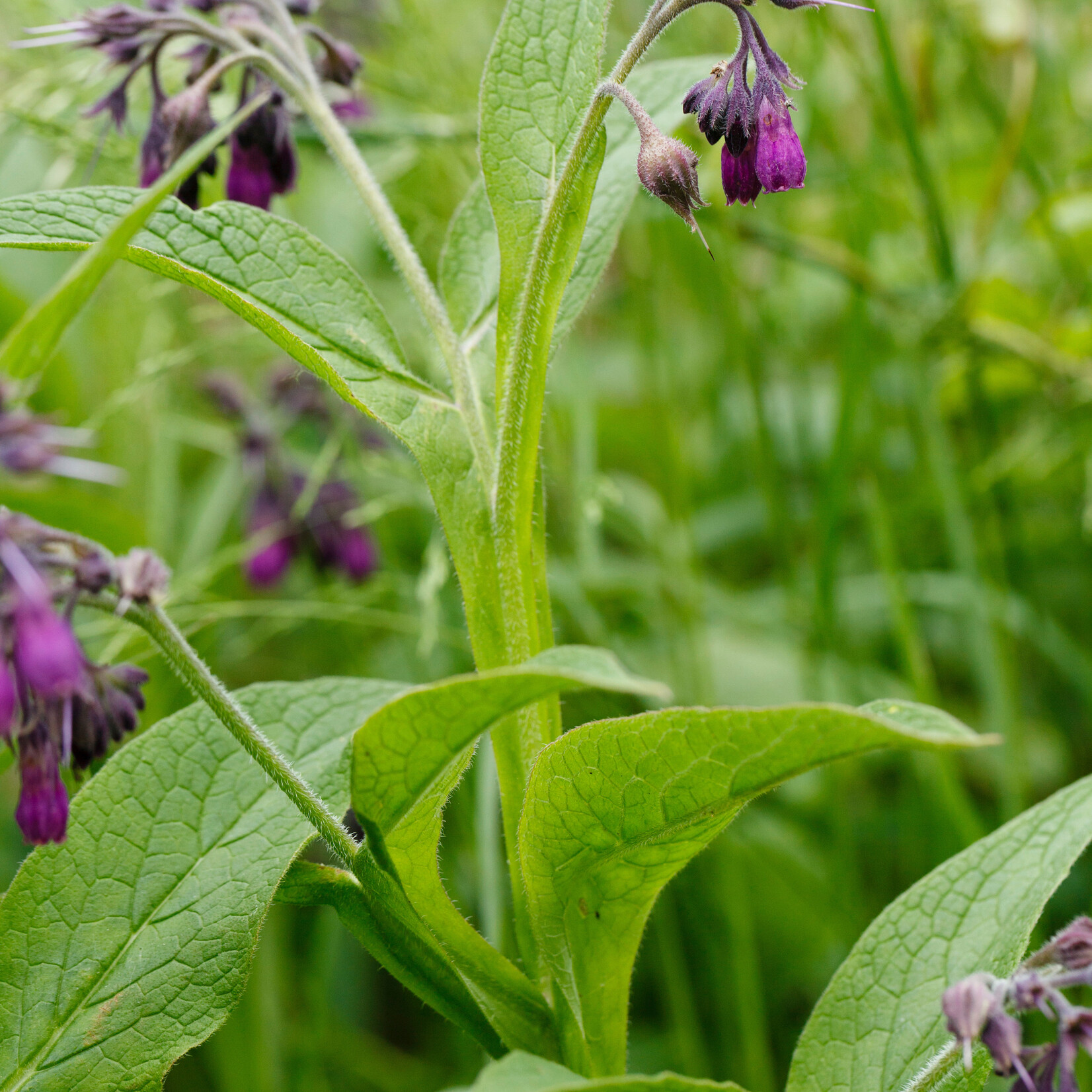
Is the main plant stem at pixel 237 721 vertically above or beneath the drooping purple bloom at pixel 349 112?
beneath

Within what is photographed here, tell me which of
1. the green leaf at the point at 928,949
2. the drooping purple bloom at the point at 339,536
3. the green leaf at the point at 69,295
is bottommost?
the green leaf at the point at 928,949

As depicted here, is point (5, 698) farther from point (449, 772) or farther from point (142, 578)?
point (449, 772)

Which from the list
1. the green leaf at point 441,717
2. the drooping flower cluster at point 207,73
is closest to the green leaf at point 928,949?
the green leaf at point 441,717

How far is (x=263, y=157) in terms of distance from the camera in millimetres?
1200

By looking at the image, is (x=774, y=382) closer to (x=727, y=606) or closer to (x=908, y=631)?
(x=727, y=606)

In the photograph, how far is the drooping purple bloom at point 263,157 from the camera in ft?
3.88

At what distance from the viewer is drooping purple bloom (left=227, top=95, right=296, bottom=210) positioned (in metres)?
1.18

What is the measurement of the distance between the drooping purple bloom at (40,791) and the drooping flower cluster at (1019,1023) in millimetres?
571

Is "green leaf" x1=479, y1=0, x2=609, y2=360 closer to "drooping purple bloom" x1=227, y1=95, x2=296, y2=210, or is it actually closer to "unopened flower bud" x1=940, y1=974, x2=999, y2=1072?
"drooping purple bloom" x1=227, y1=95, x2=296, y2=210

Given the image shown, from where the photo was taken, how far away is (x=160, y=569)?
79cm

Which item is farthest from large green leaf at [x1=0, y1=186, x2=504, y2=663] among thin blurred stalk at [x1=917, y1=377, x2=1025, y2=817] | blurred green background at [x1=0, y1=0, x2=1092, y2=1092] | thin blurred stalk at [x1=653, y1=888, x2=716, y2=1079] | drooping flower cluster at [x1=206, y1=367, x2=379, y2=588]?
drooping flower cluster at [x1=206, y1=367, x2=379, y2=588]

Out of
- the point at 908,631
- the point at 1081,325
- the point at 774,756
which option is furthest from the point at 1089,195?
the point at 774,756

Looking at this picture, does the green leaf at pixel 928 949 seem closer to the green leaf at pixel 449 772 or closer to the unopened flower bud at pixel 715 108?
the green leaf at pixel 449 772

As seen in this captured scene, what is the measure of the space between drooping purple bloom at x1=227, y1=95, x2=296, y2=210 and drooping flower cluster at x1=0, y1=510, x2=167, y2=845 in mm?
547
